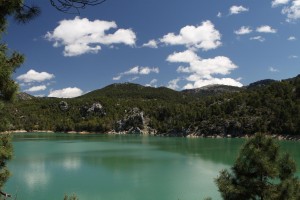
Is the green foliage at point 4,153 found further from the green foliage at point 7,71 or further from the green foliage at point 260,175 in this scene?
the green foliage at point 260,175

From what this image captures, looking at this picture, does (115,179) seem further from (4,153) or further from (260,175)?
(4,153)

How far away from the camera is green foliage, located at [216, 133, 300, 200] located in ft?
48.5

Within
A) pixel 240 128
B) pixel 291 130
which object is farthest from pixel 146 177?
pixel 240 128

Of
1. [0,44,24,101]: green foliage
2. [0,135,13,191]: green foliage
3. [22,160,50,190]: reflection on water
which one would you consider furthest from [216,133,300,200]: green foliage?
[22,160,50,190]: reflection on water

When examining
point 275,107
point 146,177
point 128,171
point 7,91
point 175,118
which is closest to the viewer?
point 7,91

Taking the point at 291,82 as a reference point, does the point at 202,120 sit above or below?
below

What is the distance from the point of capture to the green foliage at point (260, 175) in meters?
14.8

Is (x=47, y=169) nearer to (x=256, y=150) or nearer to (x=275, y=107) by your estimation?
(x=256, y=150)

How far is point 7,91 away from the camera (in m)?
7.79

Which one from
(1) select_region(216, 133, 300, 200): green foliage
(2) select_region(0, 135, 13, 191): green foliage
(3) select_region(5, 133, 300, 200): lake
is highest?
(2) select_region(0, 135, 13, 191): green foliage

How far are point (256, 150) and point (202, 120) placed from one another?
166 meters

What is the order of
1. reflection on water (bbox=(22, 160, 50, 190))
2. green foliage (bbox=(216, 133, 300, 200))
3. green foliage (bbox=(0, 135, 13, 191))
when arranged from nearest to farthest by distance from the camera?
green foliage (bbox=(0, 135, 13, 191)), green foliage (bbox=(216, 133, 300, 200)), reflection on water (bbox=(22, 160, 50, 190))

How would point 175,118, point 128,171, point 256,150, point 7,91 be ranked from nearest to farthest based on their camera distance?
point 7,91 → point 256,150 → point 128,171 → point 175,118

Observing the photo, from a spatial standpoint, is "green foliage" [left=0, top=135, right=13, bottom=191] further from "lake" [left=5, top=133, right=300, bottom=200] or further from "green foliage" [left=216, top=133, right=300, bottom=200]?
"lake" [left=5, top=133, right=300, bottom=200]
